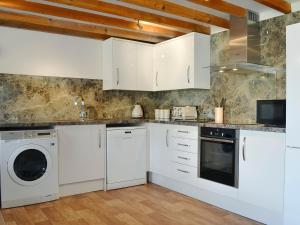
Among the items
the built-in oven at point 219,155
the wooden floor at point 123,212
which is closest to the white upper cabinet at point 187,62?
the built-in oven at point 219,155

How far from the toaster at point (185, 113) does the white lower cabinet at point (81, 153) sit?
1.08 meters

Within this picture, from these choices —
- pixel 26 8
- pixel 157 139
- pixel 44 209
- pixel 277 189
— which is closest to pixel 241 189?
pixel 277 189

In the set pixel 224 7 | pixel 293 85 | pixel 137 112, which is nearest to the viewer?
pixel 293 85

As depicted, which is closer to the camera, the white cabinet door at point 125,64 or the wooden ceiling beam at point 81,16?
the wooden ceiling beam at point 81,16

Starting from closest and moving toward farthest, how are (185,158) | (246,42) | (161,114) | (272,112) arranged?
(272,112) → (246,42) → (185,158) → (161,114)

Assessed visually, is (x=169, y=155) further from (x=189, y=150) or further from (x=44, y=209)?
(x=44, y=209)

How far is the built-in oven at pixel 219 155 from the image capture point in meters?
2.88

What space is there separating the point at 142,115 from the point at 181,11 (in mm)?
1983

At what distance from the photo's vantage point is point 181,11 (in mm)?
3061

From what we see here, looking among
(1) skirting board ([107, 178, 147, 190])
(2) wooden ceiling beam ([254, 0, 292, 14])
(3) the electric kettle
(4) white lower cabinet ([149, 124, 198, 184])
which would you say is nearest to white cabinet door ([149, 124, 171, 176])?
(4) white lower cabinet ([149, 124, 198, 184])

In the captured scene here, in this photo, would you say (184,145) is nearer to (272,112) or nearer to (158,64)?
(272,112)

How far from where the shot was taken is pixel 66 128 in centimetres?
340

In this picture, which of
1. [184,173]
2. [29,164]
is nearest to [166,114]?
[184,173]

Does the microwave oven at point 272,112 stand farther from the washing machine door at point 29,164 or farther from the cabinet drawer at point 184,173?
the washing machine door at point 29,164
